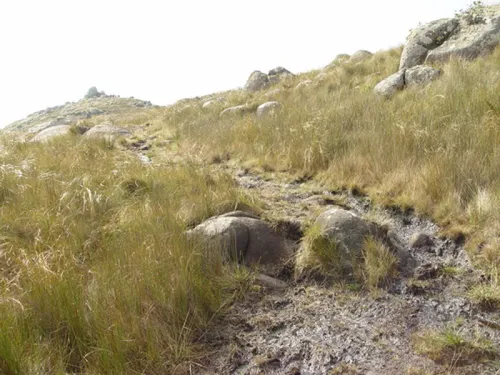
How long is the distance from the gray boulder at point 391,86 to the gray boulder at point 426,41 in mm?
1469

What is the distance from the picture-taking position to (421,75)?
22.1 ft

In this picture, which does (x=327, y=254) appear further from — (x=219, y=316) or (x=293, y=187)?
(x=293, y=187)

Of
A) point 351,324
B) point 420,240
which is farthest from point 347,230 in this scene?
point 351,324

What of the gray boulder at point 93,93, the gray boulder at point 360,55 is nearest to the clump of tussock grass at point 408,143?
the gray boulder at point 360,55

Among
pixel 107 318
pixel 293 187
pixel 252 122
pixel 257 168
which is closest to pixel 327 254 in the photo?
pixel 107 318

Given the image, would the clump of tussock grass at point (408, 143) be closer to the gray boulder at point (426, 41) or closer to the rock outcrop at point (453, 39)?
the rock outcrop at point (453, 39)

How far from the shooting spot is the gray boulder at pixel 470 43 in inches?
286

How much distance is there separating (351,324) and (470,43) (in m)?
7.49

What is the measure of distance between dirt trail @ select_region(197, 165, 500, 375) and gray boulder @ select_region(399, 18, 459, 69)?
659 centimetres

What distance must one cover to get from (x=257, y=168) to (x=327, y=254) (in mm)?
2848

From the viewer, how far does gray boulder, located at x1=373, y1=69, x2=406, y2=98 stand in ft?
21.7

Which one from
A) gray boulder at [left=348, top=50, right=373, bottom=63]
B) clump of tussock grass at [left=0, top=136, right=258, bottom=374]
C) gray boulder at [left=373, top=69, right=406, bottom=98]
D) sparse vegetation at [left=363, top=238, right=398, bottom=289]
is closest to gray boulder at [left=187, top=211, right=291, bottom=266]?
clump of tussock grass at [left=0, top=136, right=258, bottom=374]

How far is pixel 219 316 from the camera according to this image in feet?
7.61

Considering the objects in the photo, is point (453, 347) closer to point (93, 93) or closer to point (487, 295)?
point (487, 295)
